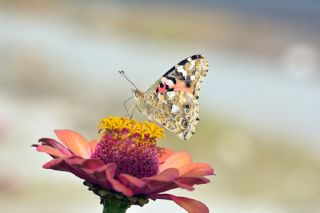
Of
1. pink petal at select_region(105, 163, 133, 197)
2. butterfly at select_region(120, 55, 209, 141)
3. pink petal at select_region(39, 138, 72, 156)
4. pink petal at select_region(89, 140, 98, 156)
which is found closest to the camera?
pink petal at select_region(105, 163, 133, 197)

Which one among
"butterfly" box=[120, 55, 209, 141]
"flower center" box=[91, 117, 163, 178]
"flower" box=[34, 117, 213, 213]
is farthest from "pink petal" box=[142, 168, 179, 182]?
"butterfly" box=[120, 55, 209, 141]

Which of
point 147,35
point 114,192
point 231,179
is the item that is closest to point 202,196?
point 231,179

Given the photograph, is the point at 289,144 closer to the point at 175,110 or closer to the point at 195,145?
the point at 195,145

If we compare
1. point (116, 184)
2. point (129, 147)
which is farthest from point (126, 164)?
point (116, 184)

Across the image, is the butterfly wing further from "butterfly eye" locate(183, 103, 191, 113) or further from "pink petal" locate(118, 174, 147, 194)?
"pink petal" locate(118, 174, 147, 194)

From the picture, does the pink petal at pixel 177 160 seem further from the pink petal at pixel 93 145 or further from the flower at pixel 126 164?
the pink petal at pixel 93 145

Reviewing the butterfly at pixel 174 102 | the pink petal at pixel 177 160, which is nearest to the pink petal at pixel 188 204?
the pink petal at pixel 177 160
